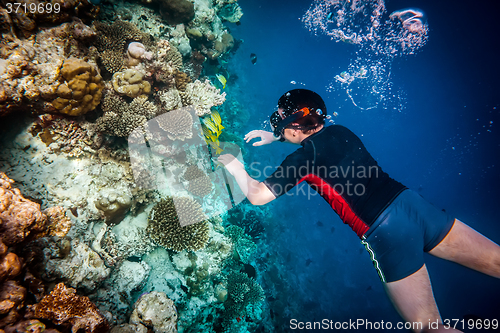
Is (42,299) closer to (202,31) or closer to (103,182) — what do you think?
(103,182)

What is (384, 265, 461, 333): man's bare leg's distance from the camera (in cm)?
252

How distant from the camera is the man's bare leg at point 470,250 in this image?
2918mm

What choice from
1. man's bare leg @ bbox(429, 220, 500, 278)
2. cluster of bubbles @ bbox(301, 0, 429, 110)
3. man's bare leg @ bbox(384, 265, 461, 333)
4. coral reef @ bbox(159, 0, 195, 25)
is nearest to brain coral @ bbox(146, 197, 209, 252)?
man's bare leg @ bbox(384, 265, 461, 333)

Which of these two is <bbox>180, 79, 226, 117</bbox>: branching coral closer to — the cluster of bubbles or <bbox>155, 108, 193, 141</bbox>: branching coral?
<bbox>155, 108, 193, 141</bbox>: branching coral

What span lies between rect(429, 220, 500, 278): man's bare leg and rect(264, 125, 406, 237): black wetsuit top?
118cm

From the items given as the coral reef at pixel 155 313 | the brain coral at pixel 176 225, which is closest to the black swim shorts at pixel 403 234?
the brain coral at pixel 176 225

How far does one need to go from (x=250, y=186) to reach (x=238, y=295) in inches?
194

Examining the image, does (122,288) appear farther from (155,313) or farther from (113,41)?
(113,41)

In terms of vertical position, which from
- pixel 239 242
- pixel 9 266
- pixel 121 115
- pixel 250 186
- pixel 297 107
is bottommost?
pixel 239 242

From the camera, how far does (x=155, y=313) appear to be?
129 inches

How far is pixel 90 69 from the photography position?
3.14 meters

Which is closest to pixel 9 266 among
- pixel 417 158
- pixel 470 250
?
pixel 470 250

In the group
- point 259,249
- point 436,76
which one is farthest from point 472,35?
point 259,249

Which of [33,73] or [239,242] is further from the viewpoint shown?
[239,242]
